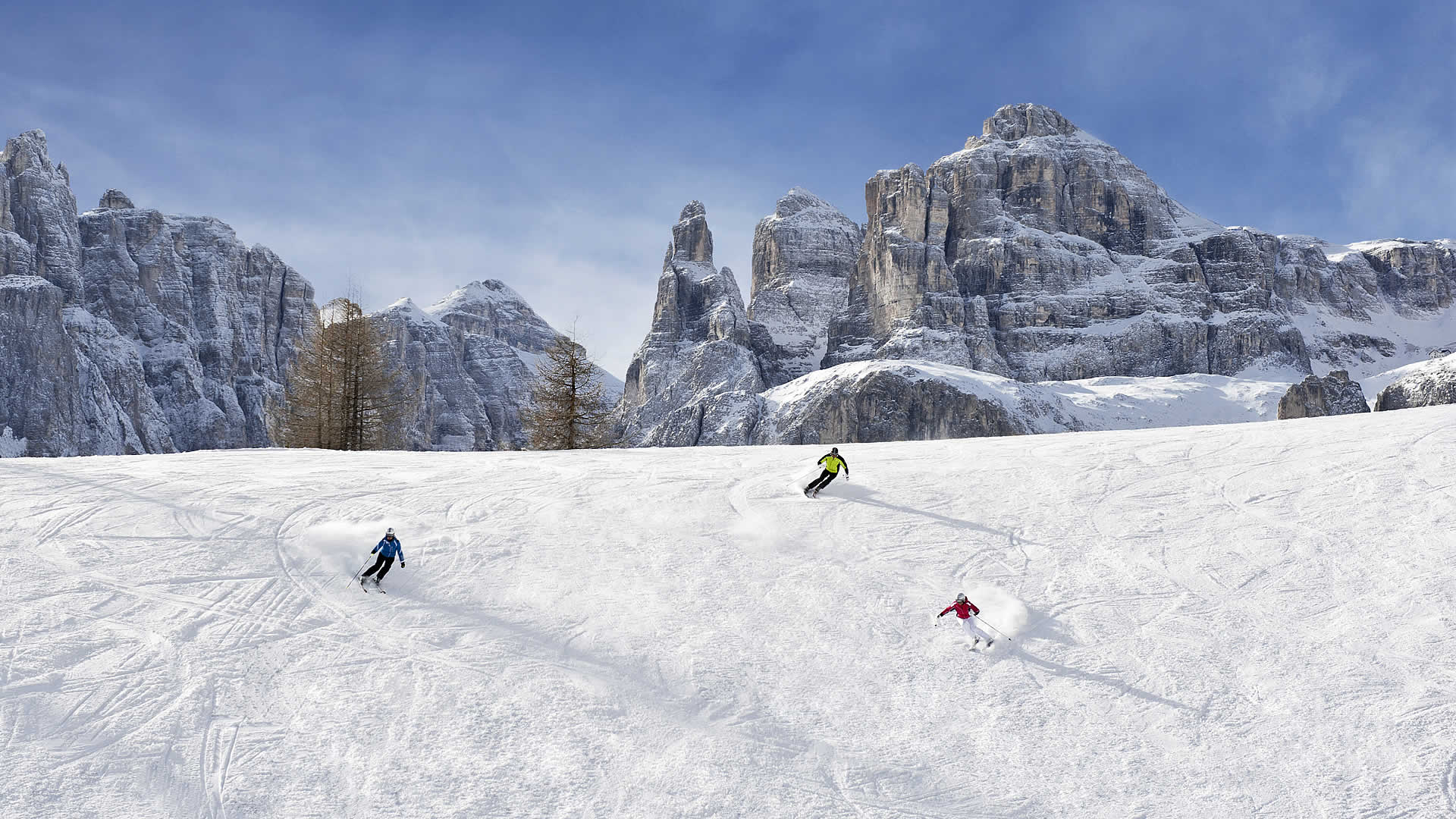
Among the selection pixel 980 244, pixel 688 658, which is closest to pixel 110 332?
pixel 980 244

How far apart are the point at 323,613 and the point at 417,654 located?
2.08 meters

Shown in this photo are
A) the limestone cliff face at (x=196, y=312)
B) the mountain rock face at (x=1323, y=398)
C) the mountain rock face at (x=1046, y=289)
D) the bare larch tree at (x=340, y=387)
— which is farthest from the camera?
the mountain rock face at (x=1046, y=289)

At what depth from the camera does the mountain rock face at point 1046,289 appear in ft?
563

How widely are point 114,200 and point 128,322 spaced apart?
35.1 metres

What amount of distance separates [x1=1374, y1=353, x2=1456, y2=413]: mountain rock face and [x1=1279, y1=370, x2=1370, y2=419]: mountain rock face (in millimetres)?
3926

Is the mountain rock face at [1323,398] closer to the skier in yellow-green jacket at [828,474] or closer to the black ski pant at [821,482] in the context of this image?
the skier in yellow-green jacket at [828,474]

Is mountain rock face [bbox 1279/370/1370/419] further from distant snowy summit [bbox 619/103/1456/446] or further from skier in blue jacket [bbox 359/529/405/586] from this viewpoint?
skier in blue jacket [bbox 359/529/405/586]

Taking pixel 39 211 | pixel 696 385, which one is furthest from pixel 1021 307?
pixel 39 211

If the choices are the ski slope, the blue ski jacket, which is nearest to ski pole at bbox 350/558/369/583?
the ski slope

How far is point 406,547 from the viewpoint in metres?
15.2

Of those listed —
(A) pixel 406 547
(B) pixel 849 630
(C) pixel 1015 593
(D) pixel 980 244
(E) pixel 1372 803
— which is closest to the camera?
(E) pixel 1372 803

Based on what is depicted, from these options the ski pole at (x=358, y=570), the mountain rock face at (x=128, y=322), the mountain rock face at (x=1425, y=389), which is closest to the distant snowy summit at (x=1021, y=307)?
the mountain rock face at (x=1425, y=389)

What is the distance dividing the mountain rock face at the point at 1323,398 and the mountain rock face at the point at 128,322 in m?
146

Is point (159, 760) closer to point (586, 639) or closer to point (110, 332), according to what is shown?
point (586, 639)
